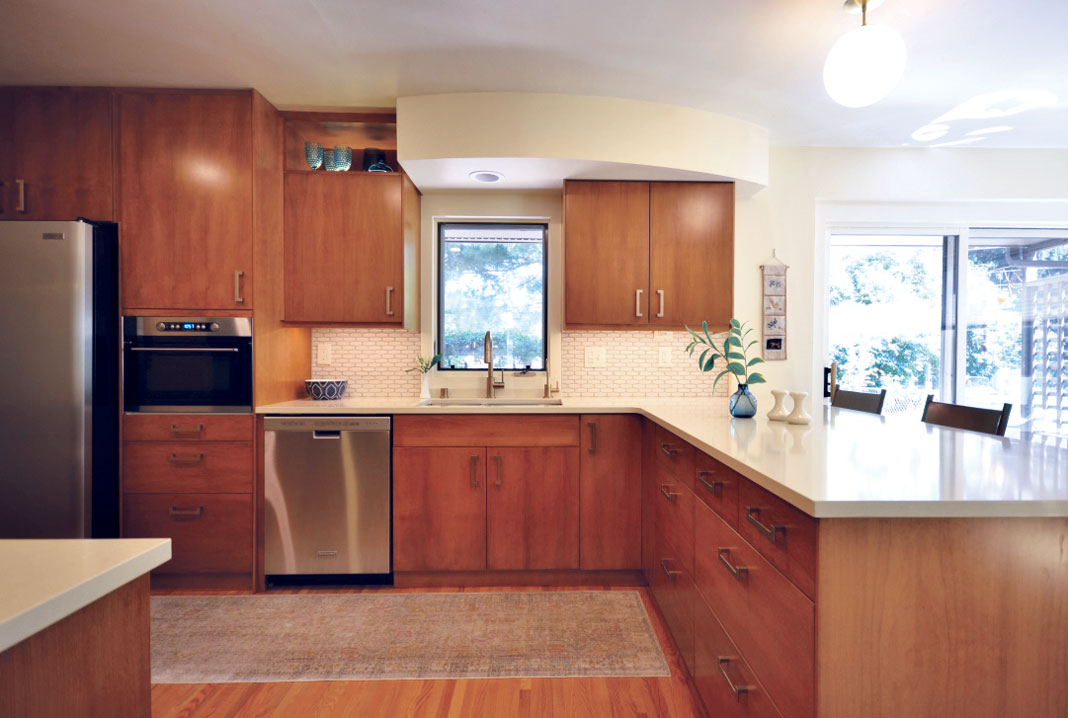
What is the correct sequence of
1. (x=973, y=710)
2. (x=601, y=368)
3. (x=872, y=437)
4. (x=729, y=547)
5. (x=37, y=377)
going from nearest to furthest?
(x=973, y=710) → (x=729, y=547) → (x=872, y=437) → (x=37, y=377) → (x=601, y=368)

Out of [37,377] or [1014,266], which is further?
[1014,266]

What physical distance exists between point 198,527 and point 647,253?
2.75 metres

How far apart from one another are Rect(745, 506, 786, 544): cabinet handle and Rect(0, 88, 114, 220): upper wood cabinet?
3.12 m

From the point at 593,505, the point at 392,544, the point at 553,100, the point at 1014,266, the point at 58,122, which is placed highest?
the point at 553,100

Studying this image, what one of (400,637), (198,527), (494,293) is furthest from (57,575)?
(494,293)

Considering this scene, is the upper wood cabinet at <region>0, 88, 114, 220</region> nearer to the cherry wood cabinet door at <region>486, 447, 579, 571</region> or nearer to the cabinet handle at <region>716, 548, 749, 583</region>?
the cherry wood cabinet door at <region>486, 447, 579, 571</region>

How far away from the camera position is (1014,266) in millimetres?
3684

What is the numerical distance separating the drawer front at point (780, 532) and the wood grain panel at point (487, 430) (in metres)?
1.38

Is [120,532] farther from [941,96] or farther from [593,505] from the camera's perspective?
[941,96]

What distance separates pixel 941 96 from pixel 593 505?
2.74 meters

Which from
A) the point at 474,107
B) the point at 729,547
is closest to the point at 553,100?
the point at 474,107

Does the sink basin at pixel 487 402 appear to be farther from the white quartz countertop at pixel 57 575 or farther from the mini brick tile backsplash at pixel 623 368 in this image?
the white quartz countertop at pixel 57 575

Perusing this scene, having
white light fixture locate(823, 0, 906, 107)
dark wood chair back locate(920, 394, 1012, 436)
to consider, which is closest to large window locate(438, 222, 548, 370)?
white light fixture locate(823, 0, 906, 107)

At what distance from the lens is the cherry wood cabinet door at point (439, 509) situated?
2.78 metres
